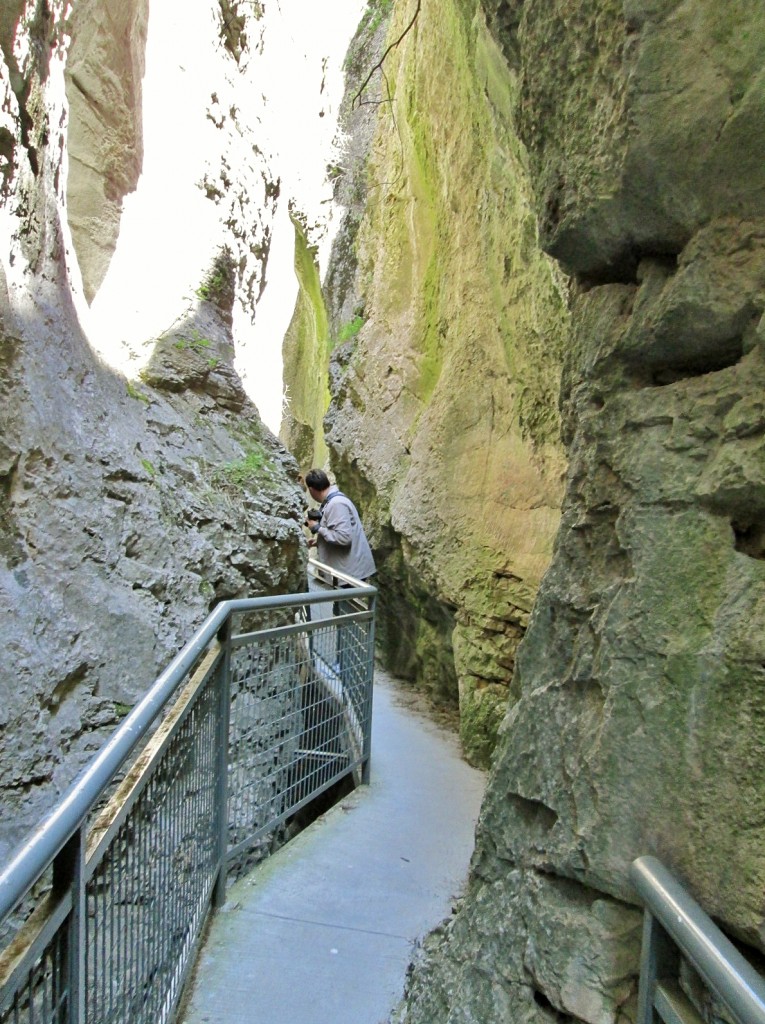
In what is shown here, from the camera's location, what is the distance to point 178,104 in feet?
24.3

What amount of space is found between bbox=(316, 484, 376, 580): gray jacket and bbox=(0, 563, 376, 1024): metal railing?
1755 mm

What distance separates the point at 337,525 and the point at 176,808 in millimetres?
4406

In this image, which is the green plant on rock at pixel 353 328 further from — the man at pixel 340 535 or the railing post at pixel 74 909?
the railing post at pixel 74 909

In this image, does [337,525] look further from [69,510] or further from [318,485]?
[69,510]

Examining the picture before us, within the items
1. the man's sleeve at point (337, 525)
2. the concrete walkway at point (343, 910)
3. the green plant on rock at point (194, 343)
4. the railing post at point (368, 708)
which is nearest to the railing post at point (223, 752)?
the concrete walkway at point (343, 910)

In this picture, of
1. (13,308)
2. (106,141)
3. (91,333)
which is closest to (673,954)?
(13,308)

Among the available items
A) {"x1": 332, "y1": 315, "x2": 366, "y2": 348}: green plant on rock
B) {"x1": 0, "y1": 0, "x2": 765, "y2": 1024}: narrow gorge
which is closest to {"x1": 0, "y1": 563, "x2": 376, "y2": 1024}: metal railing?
{"x1": 0, "y1": 0, "x2": 765, "y2": 1024}: narrow gorge

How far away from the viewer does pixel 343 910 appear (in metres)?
3.26

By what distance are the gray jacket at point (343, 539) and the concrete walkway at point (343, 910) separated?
2.18 meters

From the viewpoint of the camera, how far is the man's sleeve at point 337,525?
6.64 meters

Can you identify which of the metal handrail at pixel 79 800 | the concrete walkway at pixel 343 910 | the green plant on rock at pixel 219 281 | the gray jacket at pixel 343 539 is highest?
the green plant on rock at pixel 219 281

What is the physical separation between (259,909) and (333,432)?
777cm

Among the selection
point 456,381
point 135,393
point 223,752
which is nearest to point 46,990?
point 223,752

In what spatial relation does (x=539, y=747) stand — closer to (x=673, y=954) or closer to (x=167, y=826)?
(x=673, y=954)
